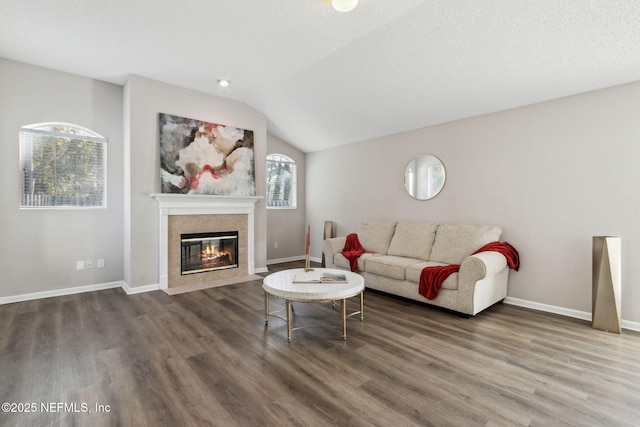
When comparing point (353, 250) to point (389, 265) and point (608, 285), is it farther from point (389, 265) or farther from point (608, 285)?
point (608, 285)

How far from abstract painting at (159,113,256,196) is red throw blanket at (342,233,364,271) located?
1831mm

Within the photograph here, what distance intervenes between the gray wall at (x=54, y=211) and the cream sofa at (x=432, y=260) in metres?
3.28

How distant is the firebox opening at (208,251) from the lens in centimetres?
458

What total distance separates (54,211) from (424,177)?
5188 millimetres

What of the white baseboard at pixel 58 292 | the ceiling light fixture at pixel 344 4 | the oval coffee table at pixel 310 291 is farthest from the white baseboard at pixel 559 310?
the white baseboard at pixel 58 292

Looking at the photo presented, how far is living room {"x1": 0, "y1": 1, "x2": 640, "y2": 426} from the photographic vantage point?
123 inches

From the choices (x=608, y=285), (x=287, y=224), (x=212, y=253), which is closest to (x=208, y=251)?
(x=212, y=253)

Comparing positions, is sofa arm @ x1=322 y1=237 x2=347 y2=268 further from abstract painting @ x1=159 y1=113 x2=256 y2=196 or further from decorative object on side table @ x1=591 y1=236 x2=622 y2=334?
decorative object on side table @ x1=591 y1=236 x2=622 y2=334

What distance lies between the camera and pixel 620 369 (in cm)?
226

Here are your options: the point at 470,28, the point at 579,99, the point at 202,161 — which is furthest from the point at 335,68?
the point at 579,99

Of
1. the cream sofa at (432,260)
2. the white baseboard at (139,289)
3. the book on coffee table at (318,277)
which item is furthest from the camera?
the white baseboard at (139,289)

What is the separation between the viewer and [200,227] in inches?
185

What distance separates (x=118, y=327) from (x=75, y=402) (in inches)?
48.4

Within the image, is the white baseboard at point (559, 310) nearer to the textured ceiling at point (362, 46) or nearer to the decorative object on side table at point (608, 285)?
the decorative object on side table at point (608, 285)
